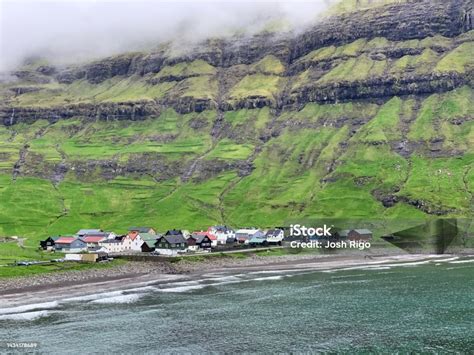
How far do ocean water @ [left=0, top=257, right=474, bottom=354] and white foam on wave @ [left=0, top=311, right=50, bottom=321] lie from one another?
22 centimetres

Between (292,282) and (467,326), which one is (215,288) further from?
(467,326)

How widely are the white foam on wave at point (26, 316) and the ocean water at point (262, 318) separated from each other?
0.22m

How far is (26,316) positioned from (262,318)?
48.2 m

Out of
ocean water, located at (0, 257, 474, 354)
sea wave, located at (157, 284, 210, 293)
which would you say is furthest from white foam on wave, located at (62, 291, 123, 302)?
sea wave, located at (157, 284, 210, 293)

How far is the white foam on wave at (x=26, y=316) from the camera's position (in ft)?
364

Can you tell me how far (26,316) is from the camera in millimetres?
112688

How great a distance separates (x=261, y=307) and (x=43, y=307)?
4819 cm

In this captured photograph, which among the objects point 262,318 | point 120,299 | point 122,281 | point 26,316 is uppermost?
point 26,316

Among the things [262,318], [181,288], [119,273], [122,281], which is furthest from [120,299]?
[262,318]

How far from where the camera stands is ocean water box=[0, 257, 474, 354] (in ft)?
295

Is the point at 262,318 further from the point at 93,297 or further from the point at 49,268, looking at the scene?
the point at 49,268

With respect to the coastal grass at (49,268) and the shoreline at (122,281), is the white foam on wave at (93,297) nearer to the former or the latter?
the shoreline at (122,281)

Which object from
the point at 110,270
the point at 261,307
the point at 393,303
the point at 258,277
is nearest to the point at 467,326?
the point at 393,303

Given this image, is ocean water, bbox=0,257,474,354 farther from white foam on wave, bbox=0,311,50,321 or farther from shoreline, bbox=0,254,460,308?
shoreline, bbox=0,254,460,308
